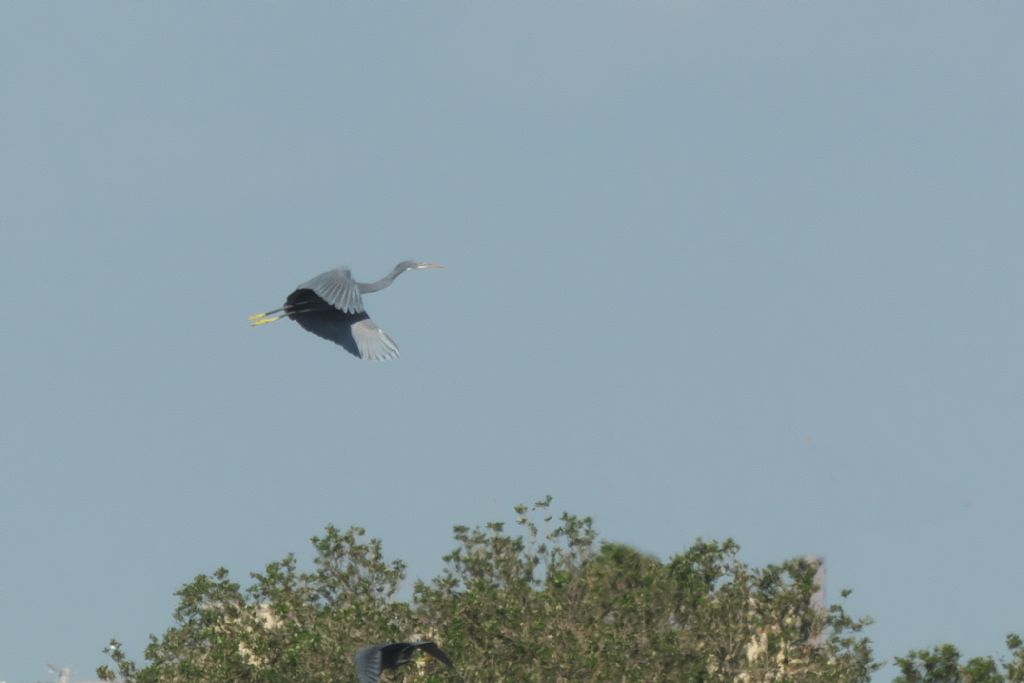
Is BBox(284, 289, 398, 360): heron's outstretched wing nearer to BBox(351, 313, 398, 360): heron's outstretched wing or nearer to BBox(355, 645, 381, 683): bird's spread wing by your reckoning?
BBox(351, 313, 398, 360): heron's outstretched wing

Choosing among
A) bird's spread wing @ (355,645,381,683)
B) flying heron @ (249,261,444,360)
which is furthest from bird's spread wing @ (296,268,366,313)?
bird's spread wing @ (355,645,381,683)

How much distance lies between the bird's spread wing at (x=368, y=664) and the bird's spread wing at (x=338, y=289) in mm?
5167

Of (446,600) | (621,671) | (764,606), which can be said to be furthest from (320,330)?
(764,606)

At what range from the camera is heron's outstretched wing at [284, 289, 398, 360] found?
2720 cm

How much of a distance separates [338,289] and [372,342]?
1986mm

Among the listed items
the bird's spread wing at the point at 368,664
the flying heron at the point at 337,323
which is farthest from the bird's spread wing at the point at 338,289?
the bird's spread wing at the point at 368,664

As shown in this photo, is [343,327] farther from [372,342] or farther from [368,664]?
[368,664]

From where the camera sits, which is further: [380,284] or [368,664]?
[380,284]

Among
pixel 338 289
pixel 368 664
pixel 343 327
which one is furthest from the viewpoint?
pixel 343 327

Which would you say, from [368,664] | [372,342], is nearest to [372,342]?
[372,342]

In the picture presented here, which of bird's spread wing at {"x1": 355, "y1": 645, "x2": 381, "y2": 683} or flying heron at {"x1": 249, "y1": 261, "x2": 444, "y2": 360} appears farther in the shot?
flying heron at {"x1": 249, "y1": 261, "x2": 444, "y2": 360}

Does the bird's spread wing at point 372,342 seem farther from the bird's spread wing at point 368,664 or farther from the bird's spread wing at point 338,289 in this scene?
the bird's spread wing at point 368,664

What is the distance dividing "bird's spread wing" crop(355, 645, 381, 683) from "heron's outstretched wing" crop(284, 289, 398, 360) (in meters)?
6.46

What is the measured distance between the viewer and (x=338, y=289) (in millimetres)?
25469
